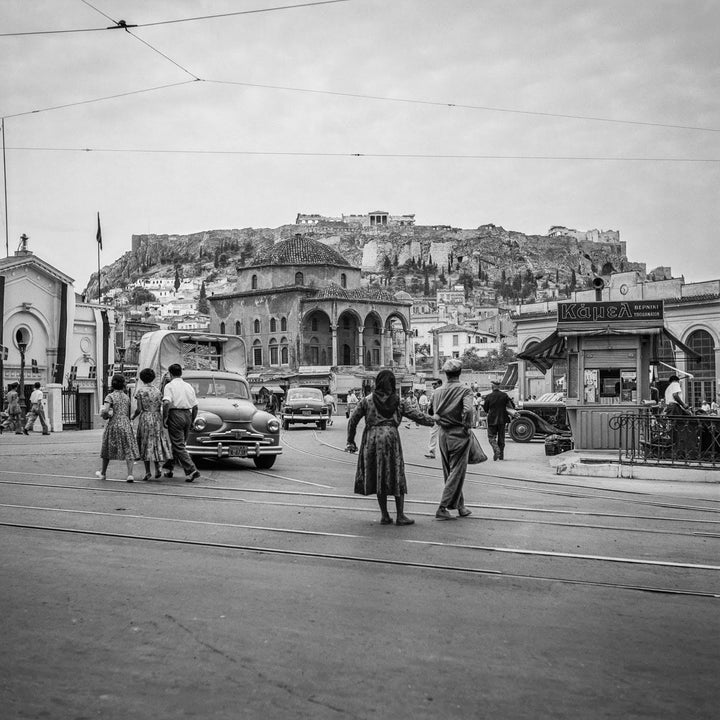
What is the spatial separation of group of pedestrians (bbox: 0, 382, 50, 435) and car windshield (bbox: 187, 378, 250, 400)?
16.2m

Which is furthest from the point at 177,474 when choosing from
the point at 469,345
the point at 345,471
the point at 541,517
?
the point at 469,345

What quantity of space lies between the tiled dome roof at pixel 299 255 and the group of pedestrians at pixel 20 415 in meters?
55.0

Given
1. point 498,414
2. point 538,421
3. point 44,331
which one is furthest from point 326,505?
point 44,331

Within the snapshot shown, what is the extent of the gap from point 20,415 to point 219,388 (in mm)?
18987

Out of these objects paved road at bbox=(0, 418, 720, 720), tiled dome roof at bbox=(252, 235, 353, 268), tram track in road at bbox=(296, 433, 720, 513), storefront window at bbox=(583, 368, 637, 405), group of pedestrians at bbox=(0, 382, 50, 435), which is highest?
tiled dome roof at bbox=(252, 235, 353, 268)

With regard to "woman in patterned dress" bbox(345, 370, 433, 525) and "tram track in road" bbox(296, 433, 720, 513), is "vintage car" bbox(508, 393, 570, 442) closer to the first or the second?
"tram track in road" bbox(296, 433, 720, 513)

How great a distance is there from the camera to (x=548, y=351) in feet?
70.3

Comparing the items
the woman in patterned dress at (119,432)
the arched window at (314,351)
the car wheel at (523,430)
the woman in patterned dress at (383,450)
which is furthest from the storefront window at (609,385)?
the arched window at (314,351)

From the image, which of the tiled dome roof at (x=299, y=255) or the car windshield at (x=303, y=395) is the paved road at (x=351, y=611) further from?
the tiled dome roof at (x=299, y=255)

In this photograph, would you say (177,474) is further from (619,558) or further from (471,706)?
(471,706)

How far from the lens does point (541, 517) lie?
10539mm

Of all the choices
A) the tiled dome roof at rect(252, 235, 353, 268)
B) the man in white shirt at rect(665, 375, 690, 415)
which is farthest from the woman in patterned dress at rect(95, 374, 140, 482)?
the tiled dome roof at rect(252, 235, 353, 268)

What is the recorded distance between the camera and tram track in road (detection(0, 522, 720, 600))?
673 centimetres

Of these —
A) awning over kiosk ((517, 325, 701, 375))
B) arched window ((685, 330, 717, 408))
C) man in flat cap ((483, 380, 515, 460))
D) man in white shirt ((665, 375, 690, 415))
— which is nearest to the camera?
man in white shirt ((665, 375, 690, 415))
